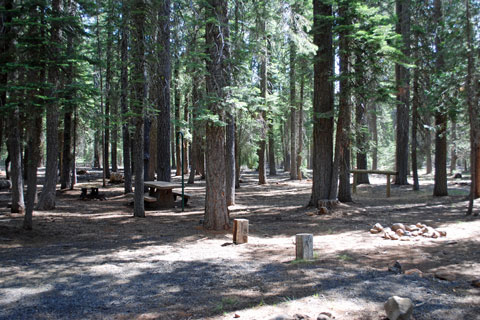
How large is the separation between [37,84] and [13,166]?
358cm

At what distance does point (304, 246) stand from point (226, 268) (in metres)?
1.36

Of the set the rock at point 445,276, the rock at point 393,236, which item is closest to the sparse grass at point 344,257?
the rock at point 445,276

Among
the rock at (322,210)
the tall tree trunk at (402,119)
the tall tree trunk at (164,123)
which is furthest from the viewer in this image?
the tall tree trunk at (402,119)

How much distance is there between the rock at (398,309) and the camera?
3588mm

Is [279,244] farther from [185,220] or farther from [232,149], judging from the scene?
[232,149]

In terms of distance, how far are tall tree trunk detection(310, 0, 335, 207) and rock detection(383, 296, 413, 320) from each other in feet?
26.6

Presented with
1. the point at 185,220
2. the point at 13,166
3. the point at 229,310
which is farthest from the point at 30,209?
the point at 229,310

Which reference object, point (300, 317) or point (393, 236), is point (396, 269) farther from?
point (393, 236)

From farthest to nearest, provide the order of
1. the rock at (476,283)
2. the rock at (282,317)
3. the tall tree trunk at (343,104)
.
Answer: the tall tree trunk at (343,104), the rock at (476,283), the rock at (282,317)

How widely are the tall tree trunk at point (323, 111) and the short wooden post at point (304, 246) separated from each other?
5768 mm

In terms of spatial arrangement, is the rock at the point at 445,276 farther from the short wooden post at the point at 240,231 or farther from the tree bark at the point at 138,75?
the tree bark at the point at 138,75

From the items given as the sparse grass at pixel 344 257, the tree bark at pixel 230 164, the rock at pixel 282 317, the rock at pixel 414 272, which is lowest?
the sparse grass at pixel 344 257

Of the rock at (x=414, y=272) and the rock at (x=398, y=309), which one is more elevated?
the rock at (x=398, y=309)

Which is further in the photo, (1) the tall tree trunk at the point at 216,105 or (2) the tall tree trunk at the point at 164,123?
(2) the tall tree trunk at the point at 164,123
